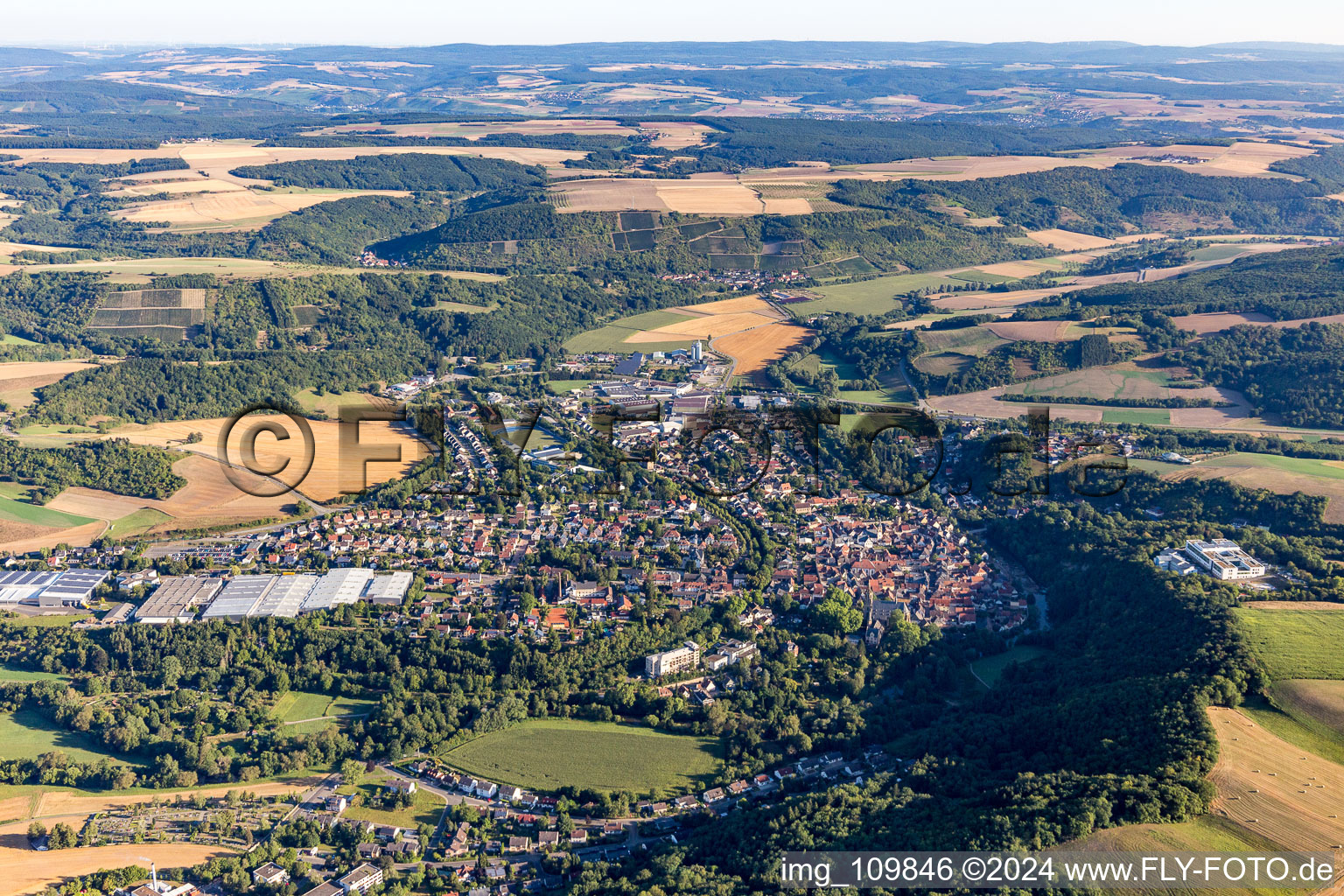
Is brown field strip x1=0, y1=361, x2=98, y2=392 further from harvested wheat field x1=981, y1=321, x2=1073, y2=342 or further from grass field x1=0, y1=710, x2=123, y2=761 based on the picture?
harvested wheat field x1=981, y1=321, x2=1073, y2=342

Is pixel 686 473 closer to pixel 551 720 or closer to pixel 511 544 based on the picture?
pixel 511 544

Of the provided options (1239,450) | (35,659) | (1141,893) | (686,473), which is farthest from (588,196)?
(1141,893)

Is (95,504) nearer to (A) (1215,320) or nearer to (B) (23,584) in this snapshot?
(B) (23,584)

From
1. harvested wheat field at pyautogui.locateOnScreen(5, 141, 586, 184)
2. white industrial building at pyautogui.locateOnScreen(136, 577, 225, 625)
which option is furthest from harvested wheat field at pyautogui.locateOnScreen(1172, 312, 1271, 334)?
harvested wheat field at pyautogui.locateOnScreen(5, 141, 586, 184)

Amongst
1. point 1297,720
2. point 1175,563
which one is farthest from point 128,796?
point 1175,563

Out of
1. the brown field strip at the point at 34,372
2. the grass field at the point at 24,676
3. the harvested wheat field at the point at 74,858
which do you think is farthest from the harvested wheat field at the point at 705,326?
the harvested wheat field at the point at 74,858
